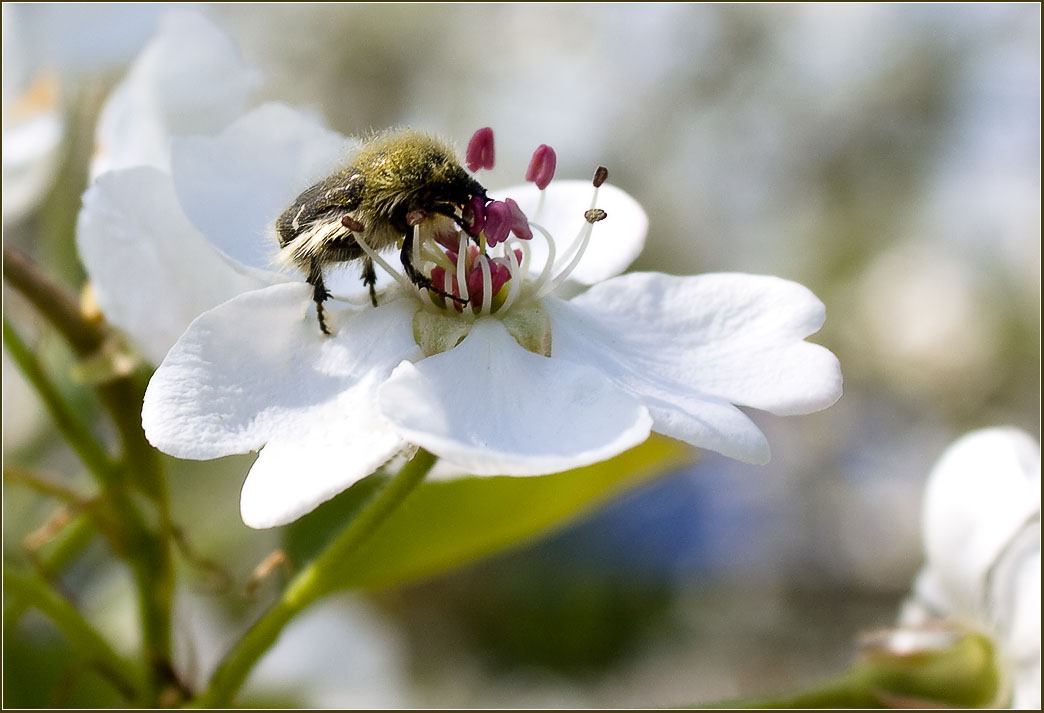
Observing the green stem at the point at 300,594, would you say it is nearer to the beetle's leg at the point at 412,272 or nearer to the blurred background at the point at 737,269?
the beetle's leg at the point at 412,272

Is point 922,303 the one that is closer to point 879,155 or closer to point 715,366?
point 879,155

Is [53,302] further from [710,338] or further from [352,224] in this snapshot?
[710,338]

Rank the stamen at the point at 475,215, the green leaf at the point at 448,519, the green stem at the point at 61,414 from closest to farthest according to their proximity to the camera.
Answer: the stamen at the point at 475,215, the green stem at the point at 61,414, the green leaf at the point at 448,519

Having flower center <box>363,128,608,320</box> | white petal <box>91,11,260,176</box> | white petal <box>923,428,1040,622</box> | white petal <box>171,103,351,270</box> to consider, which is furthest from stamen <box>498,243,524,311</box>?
white petal <box>923,428,1040,622</box>

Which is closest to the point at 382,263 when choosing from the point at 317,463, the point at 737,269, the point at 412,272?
the point at 412,272

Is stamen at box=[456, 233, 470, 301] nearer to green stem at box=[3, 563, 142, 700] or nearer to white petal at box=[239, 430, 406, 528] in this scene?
white petal at box=[239, 430, 406, 528]

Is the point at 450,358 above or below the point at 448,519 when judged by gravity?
above

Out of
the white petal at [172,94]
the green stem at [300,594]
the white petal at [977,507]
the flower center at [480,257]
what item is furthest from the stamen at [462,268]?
the white petal at [977,507]
